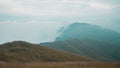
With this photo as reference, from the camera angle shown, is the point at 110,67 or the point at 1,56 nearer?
the point at 110,67

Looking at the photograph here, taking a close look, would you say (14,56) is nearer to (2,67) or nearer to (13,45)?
(13,45)

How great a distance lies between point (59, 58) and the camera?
5113 inches

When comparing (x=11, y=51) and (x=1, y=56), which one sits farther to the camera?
(x=11, y=51)

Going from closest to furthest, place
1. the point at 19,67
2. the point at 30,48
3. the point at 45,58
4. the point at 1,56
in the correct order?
1. the point at 19,67
2. the point at 1,56
3. the point at 45,58
4. the point at 30,48

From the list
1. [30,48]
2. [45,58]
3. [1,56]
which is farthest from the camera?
[30,48]

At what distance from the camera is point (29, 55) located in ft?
398

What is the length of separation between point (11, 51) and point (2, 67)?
283 ft

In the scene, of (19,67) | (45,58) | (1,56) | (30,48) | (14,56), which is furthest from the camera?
(30,48)

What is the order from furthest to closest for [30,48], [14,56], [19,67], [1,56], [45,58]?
[30,48] → [45,58] → [14,56] → [1,56] → [19,67]

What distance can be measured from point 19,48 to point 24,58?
1897 centimetres

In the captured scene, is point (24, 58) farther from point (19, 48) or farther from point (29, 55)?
point (19, 48)

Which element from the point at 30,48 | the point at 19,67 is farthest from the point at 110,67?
the point at 30,48

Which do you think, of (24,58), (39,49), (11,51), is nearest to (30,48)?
(39,49)

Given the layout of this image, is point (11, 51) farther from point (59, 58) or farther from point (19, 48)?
point (59, 58)
